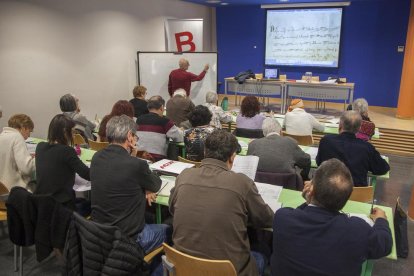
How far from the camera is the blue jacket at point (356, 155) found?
2.81 m

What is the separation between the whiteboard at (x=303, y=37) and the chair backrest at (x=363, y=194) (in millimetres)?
6777

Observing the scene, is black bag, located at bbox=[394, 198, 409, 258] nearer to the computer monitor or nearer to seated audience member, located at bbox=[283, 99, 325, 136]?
seated audience member, located at bbox=[283, 99, 325, 136]

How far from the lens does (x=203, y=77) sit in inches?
Answer: 280

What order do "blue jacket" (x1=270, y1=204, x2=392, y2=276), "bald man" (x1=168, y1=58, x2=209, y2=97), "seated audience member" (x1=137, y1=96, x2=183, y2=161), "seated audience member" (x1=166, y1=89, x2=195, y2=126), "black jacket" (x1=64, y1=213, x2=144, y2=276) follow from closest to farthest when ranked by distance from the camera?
"blue jacket" (x1=270, y1=204, x2=392, y2=276) < "black jacket" (x1=64, y1=213, x2=144, y2=276) < "seated audience member" (x1=137, y1=96, x2=183, y2=161) < "seated audience member" (x1=166, y1=89, x2=195, y2=126) < "bald man" (x1=168, y1=58, x2=209, y2=97)

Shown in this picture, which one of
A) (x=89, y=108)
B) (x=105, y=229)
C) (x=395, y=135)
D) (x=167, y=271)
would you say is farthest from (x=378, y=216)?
(x=89, y=108)

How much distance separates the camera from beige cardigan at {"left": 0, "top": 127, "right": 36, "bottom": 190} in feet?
9.05

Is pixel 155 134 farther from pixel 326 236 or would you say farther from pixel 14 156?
pixel 326 236

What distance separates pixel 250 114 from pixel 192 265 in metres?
2.81

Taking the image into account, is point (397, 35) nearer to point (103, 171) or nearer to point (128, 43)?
point (128, 43)

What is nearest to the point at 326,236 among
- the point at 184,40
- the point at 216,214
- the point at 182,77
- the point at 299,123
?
the point at 216,214

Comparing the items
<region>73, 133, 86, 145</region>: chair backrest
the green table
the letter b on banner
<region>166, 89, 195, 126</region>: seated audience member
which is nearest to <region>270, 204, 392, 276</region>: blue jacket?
the green table

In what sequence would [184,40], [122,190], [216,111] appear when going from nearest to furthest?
[122,190]
[216,111]
[184,40]

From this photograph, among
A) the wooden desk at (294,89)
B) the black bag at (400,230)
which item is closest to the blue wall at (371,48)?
the wooden desk at (294,89)

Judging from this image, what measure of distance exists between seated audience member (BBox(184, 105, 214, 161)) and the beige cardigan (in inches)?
50.5
